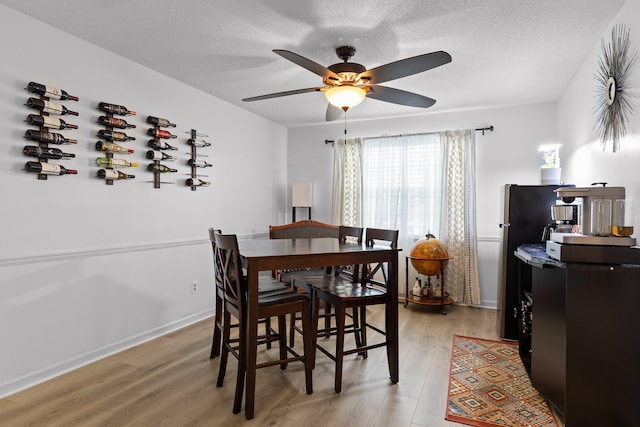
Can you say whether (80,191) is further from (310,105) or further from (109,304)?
(310,105)

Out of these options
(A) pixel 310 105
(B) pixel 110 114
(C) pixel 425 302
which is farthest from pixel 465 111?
(B) pixel 110 114

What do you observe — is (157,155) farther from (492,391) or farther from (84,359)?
(492,391)

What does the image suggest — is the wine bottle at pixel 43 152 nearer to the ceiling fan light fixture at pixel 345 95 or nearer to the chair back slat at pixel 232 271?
the chair back slat at pixel 232 271

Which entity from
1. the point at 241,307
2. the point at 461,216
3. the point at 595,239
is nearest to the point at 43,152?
the point at 241,307

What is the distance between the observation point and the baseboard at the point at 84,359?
94.1 inches

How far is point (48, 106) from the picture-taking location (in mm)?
2521

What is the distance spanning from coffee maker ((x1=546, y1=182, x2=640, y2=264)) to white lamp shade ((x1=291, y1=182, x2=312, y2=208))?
3393 mm

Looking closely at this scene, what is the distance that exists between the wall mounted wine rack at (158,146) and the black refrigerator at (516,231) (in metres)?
3.13

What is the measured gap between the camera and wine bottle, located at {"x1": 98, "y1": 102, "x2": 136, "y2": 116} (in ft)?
9.55

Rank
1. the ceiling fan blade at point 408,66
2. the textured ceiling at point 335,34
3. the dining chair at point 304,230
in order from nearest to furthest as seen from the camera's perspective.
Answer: the ceiling fan blade at point 408,66 < the textured ceiling at point 335,34 < the dining chair at point 304,230

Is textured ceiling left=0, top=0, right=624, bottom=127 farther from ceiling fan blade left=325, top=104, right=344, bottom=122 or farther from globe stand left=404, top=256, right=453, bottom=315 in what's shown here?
globe stand left=404, top=256, right=453, bottom=315

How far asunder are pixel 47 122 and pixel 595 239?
11.0 feet

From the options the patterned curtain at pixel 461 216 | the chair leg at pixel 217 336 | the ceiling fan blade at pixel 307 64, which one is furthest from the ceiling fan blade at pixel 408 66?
the patterned curtain at pixel 461 216

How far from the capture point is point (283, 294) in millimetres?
2383
